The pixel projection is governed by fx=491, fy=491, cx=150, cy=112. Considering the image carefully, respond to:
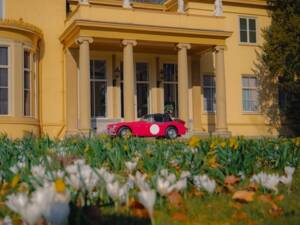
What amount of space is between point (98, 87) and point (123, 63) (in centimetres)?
276

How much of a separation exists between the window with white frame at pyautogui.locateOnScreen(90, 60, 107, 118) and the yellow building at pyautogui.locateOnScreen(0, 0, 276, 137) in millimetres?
49

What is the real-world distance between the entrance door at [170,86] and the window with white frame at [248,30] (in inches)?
166

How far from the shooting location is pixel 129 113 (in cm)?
2092

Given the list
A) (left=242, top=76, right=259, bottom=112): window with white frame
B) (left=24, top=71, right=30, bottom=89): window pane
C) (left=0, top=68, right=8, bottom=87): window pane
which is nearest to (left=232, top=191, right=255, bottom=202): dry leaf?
(left=0, top=68, right=8, bottom=87): window pane

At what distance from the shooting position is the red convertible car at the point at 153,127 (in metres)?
20.7

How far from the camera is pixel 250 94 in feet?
88.1

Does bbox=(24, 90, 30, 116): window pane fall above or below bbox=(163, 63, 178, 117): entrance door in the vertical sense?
below

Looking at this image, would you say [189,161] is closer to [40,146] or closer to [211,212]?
[211,212]

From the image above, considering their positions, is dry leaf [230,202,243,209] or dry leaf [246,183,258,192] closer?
dry leaf [230,202,243,209]

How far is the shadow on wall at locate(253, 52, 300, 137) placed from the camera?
27000mm

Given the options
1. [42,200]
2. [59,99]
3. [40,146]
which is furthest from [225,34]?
[42,200]

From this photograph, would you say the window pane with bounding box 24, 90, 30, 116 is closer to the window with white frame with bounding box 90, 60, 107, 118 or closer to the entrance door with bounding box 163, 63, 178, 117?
the window with white frame with bounding box 90, 60, 107, 118

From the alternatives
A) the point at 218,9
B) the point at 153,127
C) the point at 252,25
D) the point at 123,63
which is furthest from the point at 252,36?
the point at 153,127

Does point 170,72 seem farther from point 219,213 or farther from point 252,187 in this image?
point 219,213
